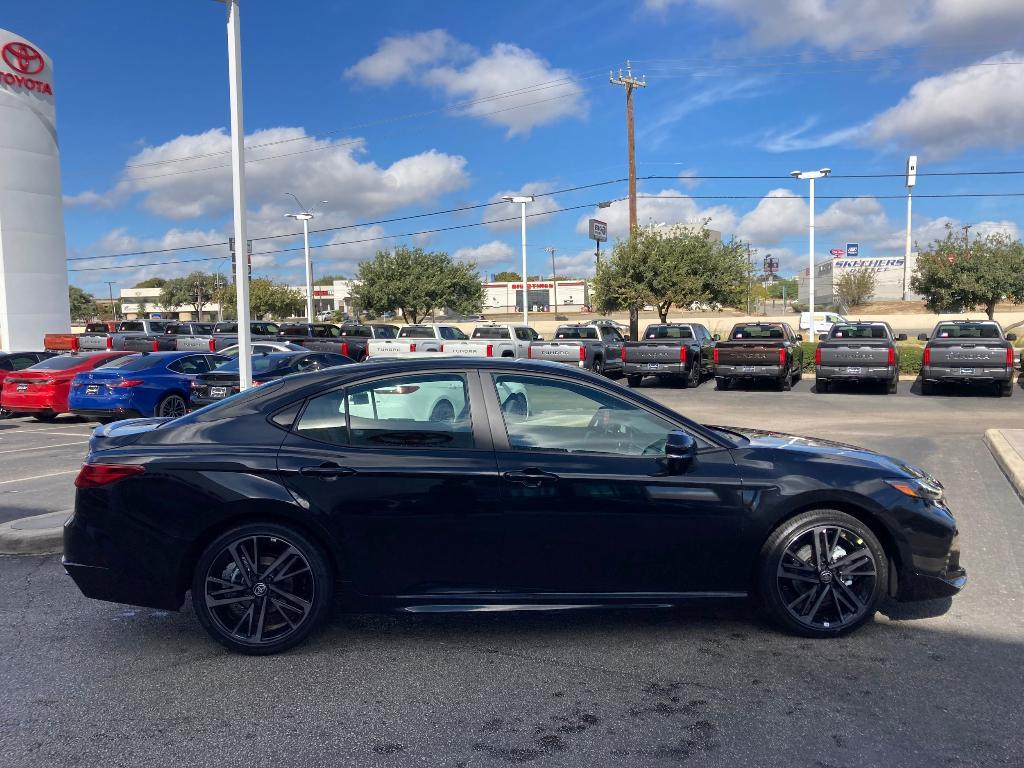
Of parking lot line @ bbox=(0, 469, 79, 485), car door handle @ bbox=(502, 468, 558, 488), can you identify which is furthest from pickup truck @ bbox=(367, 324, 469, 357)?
car door handle @ bbox=(502, 468, 558, 488)

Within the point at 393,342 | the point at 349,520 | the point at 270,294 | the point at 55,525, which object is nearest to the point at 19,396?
the point at 393,342

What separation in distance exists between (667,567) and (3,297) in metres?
36.6

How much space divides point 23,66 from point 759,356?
107ft

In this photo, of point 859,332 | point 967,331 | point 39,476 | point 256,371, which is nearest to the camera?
point 39,476

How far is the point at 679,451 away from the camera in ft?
13.7

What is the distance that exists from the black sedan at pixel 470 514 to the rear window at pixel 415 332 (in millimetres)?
22611

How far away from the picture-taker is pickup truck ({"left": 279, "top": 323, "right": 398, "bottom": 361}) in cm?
2884

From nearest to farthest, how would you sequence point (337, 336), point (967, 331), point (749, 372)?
1. point (967, 331)
2. point (749, 372)
3. point (337, 336)

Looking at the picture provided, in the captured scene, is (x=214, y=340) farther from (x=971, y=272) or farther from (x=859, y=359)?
(x=971, y=272)

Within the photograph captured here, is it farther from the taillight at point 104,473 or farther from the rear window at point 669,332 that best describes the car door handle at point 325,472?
the rear window at point 669,332

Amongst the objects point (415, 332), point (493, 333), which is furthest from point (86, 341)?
point (493, 333)

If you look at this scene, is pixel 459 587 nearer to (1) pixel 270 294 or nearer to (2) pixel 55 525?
(2) pixel 55 525

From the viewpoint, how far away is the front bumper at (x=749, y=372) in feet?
64.3

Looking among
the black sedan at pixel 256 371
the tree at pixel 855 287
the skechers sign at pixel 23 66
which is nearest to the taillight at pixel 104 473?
the black sedan at pixel 256 371
